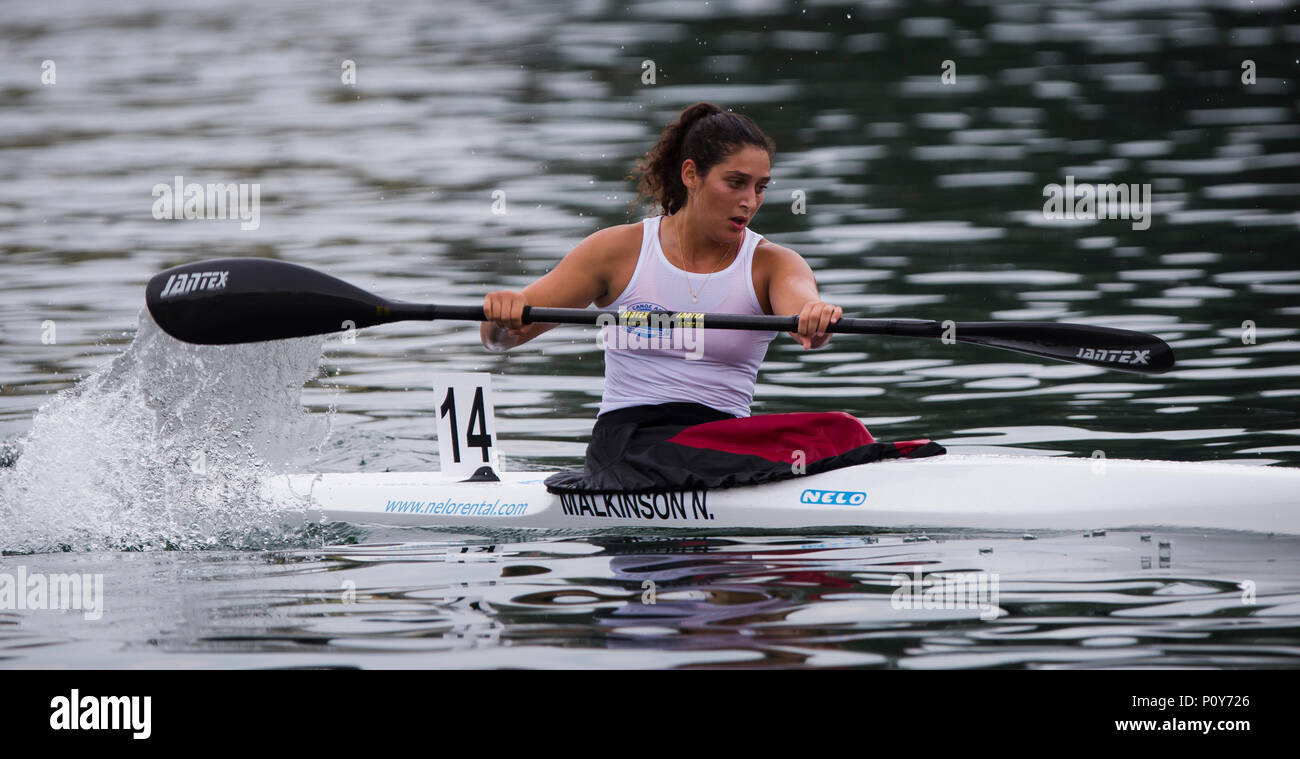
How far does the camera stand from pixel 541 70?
88.8 ft

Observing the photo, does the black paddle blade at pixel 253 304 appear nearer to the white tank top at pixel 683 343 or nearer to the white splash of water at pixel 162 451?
the white splash of water at pixel 162 451

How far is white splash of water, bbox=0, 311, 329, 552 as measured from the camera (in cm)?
735

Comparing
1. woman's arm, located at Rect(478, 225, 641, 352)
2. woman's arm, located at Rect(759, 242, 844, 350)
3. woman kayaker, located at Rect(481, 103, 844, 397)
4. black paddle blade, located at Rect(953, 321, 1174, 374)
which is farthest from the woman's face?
black paddle blade, located at Rect(953, 321, 1174, 374)

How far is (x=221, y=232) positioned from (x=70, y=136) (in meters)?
7.48

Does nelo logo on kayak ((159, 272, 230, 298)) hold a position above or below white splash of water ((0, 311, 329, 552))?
above

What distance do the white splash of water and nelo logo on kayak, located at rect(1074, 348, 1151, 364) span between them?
3.62m

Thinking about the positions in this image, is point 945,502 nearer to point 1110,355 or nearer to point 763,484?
point 763,484

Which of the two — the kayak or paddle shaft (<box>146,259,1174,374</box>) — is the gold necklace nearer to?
the kayak

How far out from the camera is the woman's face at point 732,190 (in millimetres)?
6902

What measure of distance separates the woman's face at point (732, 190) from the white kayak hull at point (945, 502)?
113cm

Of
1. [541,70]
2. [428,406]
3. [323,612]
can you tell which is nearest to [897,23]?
[541,70]

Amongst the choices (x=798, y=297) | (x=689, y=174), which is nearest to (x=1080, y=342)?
(x=798, y=297)
